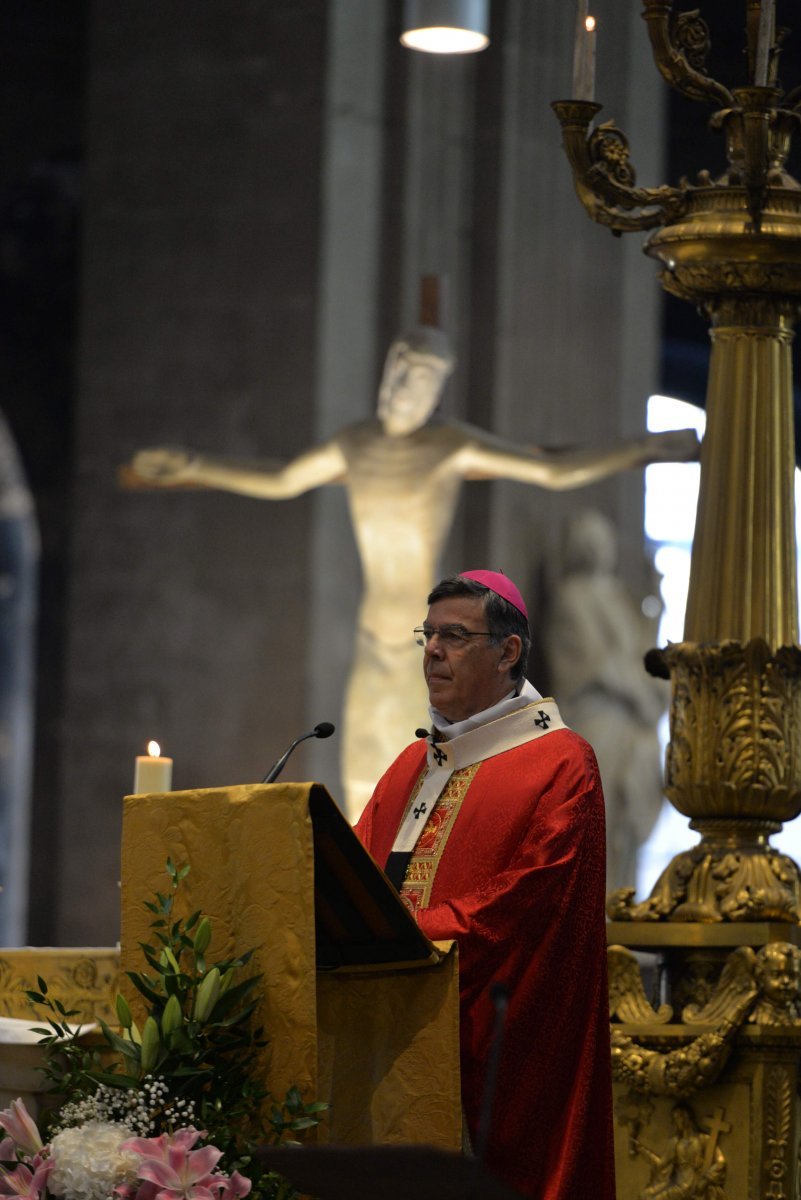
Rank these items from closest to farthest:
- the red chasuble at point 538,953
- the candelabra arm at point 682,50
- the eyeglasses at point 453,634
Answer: the red chasuble at point 538,953 → the eyeglasses at point 453,634 → the candelabra arm at point 682,50

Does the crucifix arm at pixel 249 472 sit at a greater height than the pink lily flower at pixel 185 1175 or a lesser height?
greater

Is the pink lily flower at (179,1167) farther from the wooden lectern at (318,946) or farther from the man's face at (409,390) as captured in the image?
the man's face at (409,390)

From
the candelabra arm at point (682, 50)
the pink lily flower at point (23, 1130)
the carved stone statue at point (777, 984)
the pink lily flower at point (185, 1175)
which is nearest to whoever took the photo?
the pink lily flower at point (185, 1175)

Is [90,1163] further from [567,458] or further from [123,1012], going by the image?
[567,458]

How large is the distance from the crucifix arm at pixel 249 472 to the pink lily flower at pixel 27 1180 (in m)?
7.32

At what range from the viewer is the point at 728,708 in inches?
189

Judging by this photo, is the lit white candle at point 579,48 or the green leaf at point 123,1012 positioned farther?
the lit white candle at point 579,48

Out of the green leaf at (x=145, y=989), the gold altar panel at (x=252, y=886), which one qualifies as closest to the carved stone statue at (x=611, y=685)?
the gold altar panel at (x=252, y=886)

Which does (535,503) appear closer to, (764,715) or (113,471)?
(113,471)

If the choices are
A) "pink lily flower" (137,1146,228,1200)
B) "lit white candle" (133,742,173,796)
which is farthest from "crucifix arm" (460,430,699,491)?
"pink lily flower" (137,1146,228,1200)

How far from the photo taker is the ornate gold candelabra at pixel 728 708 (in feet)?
15.3

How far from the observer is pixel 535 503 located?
1116 centimetres

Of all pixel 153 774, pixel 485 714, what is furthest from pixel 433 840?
pixel 153 774

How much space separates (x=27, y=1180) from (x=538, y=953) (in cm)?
93
